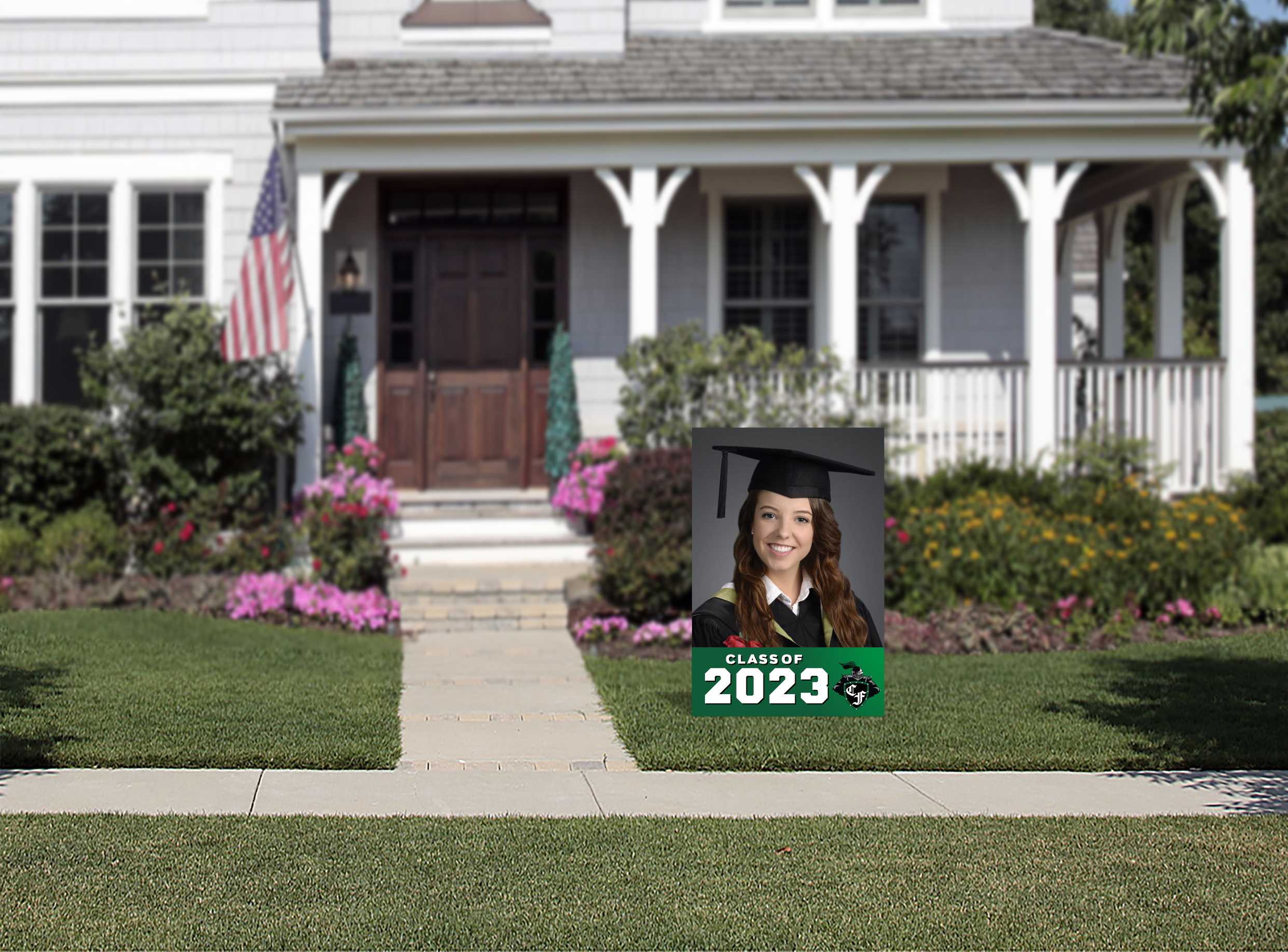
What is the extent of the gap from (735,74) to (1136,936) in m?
10.5

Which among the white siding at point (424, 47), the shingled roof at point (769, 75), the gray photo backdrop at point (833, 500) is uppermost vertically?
the white siding at point (424, 47)

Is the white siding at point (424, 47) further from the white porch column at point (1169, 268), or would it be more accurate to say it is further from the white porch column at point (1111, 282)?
the white porch column at point (1111, 282)

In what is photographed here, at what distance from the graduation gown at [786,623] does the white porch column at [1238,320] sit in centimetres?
790

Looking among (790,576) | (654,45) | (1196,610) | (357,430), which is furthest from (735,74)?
(790,576)

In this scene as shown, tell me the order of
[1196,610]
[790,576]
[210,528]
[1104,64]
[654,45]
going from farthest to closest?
[654,45]
[1104,64]
[210,528]
[1196,610]
[790,576]

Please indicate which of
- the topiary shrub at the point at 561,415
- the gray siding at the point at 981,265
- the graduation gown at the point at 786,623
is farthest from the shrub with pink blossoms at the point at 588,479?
the graduation gown at the point at 786,623

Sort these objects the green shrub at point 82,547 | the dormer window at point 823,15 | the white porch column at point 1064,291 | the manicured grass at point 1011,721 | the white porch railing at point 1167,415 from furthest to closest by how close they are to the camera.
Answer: the white porch column at point 1064,291, the dormer window at point 823,15, the white porch railing at point 1167,415, the green shrub at point 82,547, the manicured grass at point 1011,721

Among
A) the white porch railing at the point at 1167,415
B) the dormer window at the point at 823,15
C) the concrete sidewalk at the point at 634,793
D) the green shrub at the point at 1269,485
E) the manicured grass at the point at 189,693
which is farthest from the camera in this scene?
the dormer window at the point at 823,15

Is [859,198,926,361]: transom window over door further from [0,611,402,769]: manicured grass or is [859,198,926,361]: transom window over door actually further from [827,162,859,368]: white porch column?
[0,611,402,769]: manicured grass

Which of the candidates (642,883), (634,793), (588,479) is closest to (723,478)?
(634,793)

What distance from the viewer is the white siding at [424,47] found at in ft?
47.8

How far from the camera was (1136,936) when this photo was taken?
15.3ft

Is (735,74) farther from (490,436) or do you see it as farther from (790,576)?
(790,576)

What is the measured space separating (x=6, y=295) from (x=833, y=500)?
10288 millimetres
